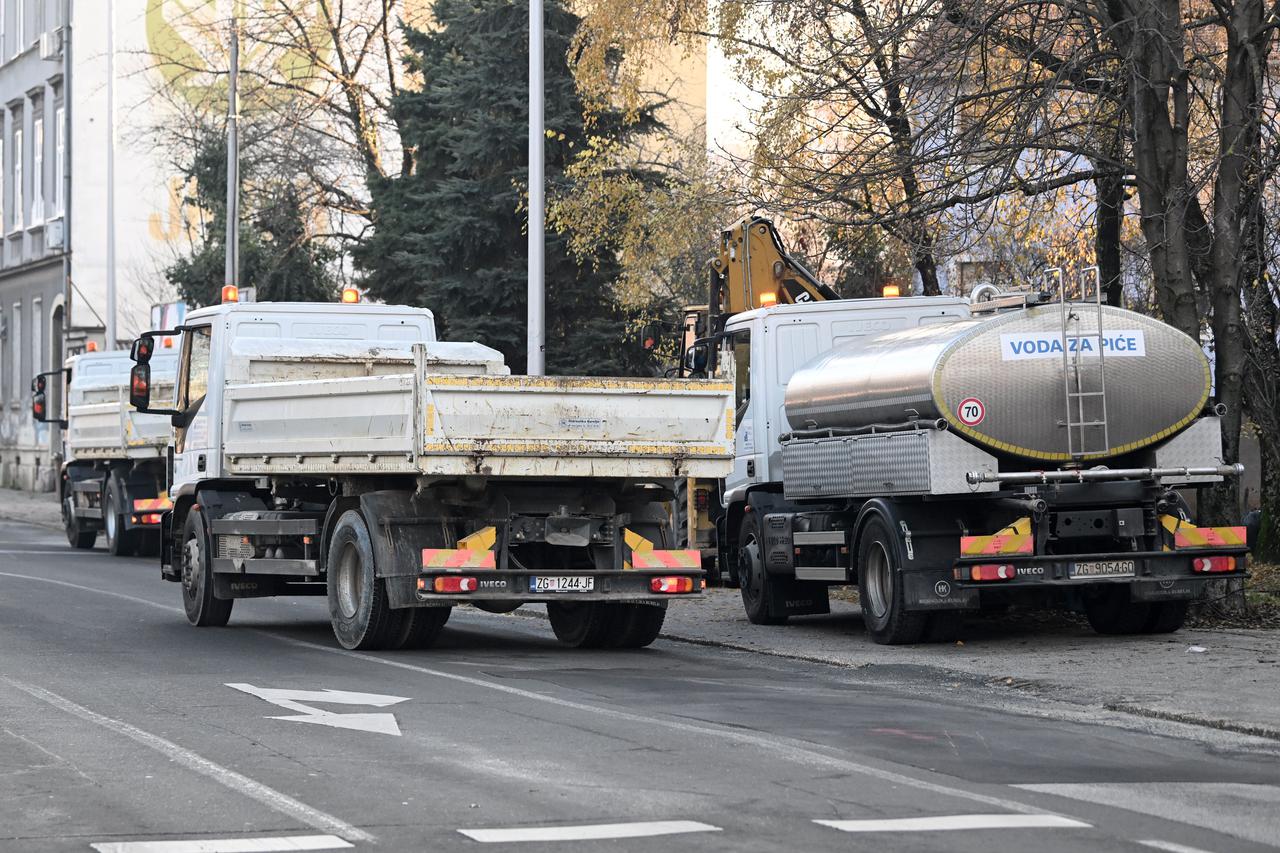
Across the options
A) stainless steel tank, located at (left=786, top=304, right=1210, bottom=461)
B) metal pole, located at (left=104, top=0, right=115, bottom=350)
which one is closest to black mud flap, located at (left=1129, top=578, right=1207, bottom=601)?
stainless steel tank, located at (left=786, top=304, right=1210, bottom=461)

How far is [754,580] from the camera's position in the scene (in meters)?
18.6

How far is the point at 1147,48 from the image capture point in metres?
17.4

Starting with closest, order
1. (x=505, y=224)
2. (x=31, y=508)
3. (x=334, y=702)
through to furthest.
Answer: (x=334, y=702) < (x=505, y=224) < (x=31, y=508)

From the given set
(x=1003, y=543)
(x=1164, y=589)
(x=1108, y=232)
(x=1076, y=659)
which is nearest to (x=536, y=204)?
(x=1108, y=232)

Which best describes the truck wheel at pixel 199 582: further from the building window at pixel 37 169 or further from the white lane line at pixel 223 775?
the building window at pixel 37 169

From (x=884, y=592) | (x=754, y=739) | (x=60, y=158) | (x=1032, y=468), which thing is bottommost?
(x=754, y=739)

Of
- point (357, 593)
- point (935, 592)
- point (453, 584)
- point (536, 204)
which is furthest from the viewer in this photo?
point (536, 204)

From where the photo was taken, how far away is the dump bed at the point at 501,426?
46.4 feet

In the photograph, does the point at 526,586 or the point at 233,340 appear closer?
the point at 526,586

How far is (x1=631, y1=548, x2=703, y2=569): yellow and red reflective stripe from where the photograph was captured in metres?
15.0

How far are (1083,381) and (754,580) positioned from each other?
4.40 m

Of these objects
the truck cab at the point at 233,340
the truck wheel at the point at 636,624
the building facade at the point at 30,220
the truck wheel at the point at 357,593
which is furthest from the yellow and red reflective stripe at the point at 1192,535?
the building facade at the point at 30,220

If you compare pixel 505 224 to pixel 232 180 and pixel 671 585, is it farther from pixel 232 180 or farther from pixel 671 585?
pixel 671 585

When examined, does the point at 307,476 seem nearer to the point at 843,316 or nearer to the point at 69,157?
the point at 843,316
